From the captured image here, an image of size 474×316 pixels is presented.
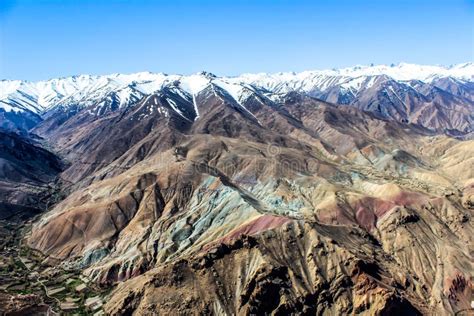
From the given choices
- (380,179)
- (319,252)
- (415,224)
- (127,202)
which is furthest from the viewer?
(380,179)

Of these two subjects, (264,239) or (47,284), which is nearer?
(264,239)

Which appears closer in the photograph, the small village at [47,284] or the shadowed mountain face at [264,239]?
the shadowed mountain face at [264,239]

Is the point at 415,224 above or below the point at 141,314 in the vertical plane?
below

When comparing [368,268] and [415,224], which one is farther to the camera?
[415,224]

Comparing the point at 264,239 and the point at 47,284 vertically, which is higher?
the point at 264,239

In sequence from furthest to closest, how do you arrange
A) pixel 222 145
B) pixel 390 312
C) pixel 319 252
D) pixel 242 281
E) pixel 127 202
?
1. pixel 222 145
2. pixel 127 202
3. pixel 319 252
4. pixel 242 281
5. pixel 390 312

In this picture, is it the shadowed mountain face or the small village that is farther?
the small village

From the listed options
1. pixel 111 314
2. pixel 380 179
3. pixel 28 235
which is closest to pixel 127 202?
pixel 28 235

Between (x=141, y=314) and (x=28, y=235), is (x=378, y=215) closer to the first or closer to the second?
(x=141, y=314)
